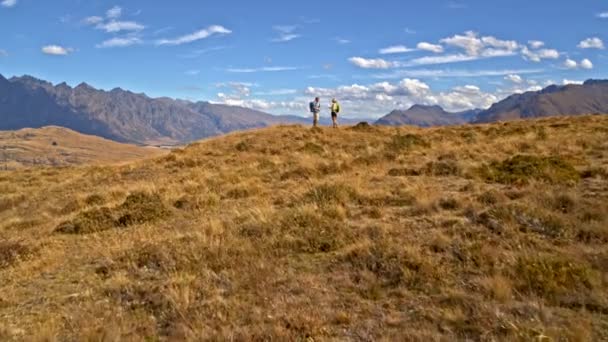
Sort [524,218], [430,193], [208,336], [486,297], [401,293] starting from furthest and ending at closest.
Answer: [430,193] → [524,218] → [401,293] → [486,297] → [208,336]

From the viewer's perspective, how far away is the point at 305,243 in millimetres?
9500

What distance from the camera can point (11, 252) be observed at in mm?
10180

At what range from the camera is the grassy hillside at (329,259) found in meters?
6.05

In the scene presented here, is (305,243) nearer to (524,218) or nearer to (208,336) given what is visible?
(208,336)

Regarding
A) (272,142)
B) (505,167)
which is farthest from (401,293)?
(272,142)

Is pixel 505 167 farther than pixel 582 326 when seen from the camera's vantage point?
Yes

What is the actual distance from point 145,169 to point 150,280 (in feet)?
56.6

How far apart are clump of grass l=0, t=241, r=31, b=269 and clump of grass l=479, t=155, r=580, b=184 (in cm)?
1330

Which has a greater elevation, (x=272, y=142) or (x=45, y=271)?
(x=272, y=142)

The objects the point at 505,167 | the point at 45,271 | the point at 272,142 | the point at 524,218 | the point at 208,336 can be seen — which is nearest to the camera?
the point at 208,336

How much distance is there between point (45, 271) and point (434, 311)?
755 cm

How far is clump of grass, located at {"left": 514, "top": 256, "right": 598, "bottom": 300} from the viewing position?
6.51 meters

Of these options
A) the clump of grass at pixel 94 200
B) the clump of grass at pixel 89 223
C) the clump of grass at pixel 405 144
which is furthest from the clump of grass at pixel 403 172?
the clump of grass at pixel 94 200

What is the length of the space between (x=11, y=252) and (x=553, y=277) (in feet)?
35.4
